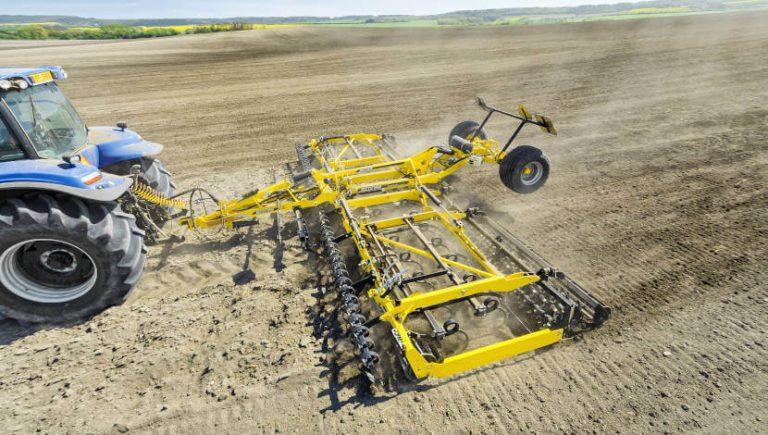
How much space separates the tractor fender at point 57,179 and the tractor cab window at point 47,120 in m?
0.30

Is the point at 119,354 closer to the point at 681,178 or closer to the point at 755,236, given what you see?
the point at 755,236

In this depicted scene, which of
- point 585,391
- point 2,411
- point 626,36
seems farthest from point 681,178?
point 626,36

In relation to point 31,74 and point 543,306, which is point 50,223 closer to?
point 31,74

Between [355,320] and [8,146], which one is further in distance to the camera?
[8,146]

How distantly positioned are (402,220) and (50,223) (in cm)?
352

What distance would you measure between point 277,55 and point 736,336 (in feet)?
86.0

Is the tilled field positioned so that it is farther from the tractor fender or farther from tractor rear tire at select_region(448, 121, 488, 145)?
the tractor fender

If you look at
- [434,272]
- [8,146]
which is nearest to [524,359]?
[434,272]

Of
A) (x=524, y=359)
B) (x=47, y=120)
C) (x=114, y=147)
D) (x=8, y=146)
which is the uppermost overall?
(x=47, y=120)

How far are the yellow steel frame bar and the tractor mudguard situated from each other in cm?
129

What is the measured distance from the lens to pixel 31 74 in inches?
160

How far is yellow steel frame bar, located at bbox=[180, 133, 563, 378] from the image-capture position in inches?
138

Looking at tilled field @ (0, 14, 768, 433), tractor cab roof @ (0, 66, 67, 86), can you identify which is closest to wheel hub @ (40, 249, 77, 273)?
tilled field @ (0, 14, 768, 433)

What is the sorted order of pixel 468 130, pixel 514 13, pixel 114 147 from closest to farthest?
pixel 114 147 < pixel 468 130 < pixel 514 13
